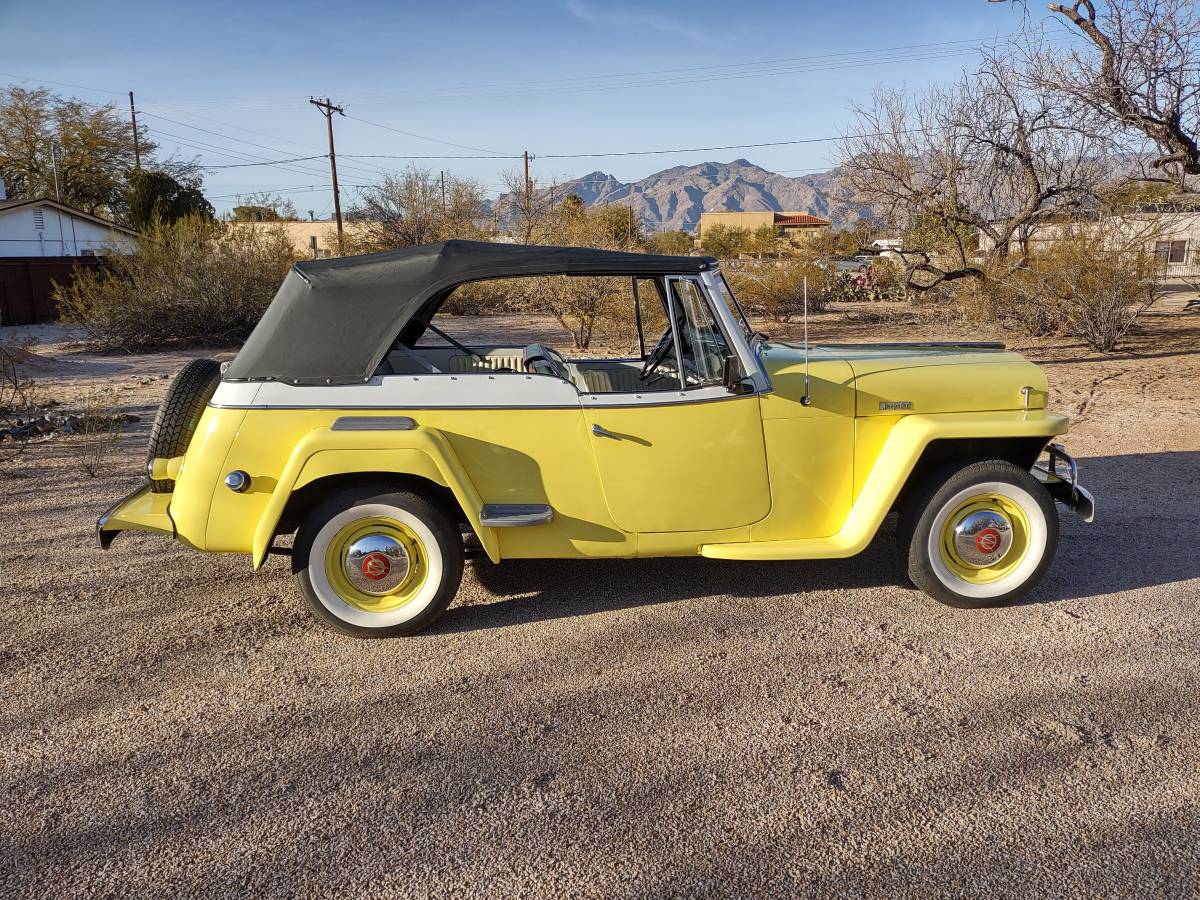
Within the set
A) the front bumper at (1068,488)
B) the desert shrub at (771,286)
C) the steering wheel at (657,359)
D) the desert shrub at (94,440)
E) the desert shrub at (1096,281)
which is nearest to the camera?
the front bumper at (1068,488)

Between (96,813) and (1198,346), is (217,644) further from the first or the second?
(1198,346)

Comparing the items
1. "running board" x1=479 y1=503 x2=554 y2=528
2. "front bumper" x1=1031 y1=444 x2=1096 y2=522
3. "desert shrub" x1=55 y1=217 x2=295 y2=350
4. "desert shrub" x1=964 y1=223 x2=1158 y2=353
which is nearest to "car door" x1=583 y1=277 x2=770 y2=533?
"running board" x1=479 y1=503 x2=554 y2=528

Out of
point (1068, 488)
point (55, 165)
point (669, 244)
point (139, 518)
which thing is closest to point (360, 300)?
point (139, 518)

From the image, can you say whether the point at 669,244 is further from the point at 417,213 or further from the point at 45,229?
the point at 45,229

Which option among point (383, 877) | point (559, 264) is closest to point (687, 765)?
point (383, 877)

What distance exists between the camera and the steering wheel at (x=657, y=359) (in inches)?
194

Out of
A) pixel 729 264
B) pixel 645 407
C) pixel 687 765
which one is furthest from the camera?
pixel 729 264

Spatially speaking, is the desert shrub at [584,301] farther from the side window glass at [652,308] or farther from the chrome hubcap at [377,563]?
the chrome hubcap at [377,563]

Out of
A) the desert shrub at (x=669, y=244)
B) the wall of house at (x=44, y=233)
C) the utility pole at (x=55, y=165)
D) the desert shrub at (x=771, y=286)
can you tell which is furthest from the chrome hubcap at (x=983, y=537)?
the utility pole at (x=55, y=165)

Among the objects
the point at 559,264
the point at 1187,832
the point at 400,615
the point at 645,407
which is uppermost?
the point at 559,264

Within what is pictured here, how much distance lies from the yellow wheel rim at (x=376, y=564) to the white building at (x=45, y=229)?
34537 millimetres

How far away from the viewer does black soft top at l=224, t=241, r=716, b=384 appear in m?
4.21

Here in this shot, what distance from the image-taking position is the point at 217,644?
4.30m

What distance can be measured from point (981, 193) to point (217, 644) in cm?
2089
